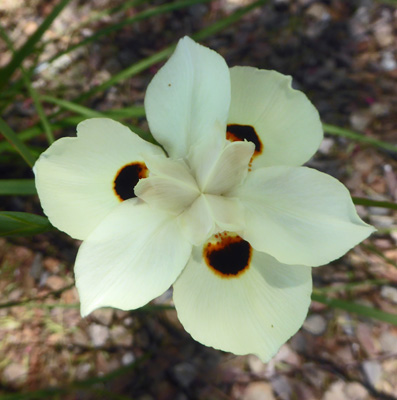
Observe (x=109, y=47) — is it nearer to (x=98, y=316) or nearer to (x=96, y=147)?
(x=98, y=316)

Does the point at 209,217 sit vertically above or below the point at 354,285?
above

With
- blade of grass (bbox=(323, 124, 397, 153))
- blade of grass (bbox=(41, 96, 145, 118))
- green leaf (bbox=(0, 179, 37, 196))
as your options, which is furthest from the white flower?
blade of grass (bbox=(323, 124, 397, 153))

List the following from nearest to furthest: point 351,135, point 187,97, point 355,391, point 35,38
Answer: point 187,97 → point 35,38 → point 351,135 → point 355,391

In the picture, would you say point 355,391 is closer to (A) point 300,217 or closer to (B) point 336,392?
(B) point 336,392

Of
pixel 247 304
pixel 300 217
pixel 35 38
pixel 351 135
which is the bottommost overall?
pixel 351 135

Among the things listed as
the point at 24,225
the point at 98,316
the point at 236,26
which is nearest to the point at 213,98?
the point at 24,225

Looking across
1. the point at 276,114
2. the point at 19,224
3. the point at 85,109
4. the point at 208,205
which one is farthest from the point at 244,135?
the point at 85,109

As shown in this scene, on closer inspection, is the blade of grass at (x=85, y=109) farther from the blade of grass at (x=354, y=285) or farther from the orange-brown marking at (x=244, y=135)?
the blade of grass at (x=354, y=285)
